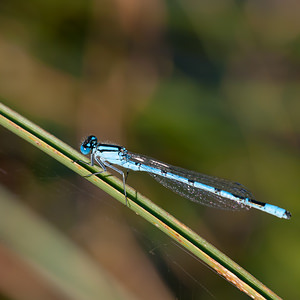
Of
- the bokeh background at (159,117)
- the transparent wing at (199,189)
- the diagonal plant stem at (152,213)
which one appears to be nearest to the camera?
the diagonal plant stem at (152,213)

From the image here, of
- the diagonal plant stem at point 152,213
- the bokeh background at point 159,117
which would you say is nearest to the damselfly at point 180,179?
the bokeh background at point 159,117

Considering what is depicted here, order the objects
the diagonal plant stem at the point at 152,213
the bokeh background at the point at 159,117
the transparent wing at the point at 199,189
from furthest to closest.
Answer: the transparent wing at the point at 199,189, the bokeh background at the point at 159,117, the diagonal plant stem at the point at 152,213

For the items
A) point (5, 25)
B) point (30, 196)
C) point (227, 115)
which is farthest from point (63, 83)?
point (227, 115)

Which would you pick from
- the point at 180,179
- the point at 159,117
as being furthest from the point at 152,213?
the point at 159,117

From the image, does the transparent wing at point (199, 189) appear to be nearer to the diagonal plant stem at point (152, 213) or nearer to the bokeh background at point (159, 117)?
the bokeh background at point (159, 117)

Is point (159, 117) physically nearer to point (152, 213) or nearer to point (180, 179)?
A: point (180, 179)

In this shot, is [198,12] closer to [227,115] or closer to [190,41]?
[190,41]

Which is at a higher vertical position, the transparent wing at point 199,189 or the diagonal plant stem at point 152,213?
the transparent wing at point 199,189
